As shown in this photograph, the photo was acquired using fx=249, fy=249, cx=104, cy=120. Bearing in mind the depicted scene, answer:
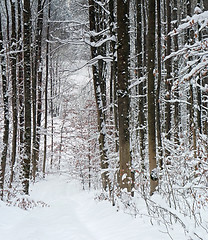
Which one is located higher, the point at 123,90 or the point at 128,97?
the point at 123,90

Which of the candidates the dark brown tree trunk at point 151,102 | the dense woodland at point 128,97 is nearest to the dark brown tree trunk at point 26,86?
the dense woodland at point 128,97

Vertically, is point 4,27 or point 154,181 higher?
point 4,27

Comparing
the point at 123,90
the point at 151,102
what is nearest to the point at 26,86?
the point at 123,90

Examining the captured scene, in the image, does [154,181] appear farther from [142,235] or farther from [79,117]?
[79,117]

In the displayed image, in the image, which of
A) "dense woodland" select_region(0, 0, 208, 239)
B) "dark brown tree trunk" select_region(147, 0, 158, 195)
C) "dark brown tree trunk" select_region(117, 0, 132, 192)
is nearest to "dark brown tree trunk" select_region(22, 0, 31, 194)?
"dense woodland" select_region(0, 0, 208, 239)

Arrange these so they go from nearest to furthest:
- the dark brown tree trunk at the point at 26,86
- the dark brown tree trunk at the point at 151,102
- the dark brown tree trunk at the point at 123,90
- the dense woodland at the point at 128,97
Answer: the dense woodland at the point at 128,97 < the dark brown tree trunk at the point at 123,90 < the dark brown tree trunk at the point at 151,102 < the dark brown tree trunk at the point at 26,86

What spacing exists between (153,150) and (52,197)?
32.4ft

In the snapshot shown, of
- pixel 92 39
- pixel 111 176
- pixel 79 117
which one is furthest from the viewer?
pixel 79 117

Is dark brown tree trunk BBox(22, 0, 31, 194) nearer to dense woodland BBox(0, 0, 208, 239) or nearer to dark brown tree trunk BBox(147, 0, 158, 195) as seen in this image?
dense woodland BBox(0, 0, 208, 239)

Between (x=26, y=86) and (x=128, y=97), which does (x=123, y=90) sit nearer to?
(x=128, y=97)

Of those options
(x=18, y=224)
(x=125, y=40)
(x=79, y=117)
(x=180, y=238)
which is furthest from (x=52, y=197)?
A: (x=180, y=238)

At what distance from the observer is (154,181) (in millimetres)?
7746

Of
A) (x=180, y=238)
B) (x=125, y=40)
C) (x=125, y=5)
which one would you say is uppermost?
(x=125, y=5)

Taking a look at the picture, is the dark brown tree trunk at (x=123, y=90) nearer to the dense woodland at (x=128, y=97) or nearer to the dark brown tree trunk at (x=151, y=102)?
the dense woodland at (x=128, y=97)
